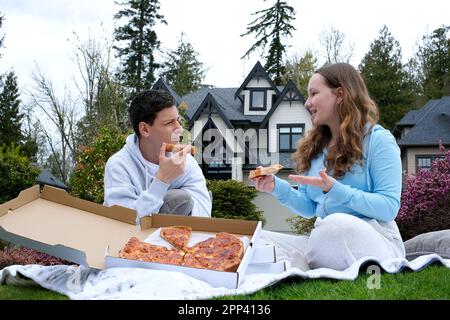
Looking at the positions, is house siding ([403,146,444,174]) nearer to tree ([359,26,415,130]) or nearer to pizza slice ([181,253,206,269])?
tree ([359,26,415,130])

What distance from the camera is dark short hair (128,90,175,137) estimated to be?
14.1 feet

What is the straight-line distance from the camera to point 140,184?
13.5 feet

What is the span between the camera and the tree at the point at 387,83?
1280 inches

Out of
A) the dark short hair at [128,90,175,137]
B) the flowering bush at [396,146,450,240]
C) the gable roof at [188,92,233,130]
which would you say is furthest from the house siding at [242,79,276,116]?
the dark short hair at [128,90,175,137]

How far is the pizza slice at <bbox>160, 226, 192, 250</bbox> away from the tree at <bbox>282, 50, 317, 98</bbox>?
28.1m

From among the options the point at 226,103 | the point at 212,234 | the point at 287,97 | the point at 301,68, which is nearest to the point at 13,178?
the point at 226,103

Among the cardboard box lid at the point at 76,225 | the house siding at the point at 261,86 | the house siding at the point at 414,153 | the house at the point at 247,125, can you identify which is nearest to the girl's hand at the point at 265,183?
the cardboard box lid at the point at 76,225

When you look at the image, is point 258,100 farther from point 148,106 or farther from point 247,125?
point 148,106

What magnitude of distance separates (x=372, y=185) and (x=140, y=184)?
1.68 m

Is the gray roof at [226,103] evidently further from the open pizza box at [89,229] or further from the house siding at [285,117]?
the open pizza box at [89,229]

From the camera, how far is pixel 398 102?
32750 mm

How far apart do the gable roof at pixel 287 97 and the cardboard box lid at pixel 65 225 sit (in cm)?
2307
